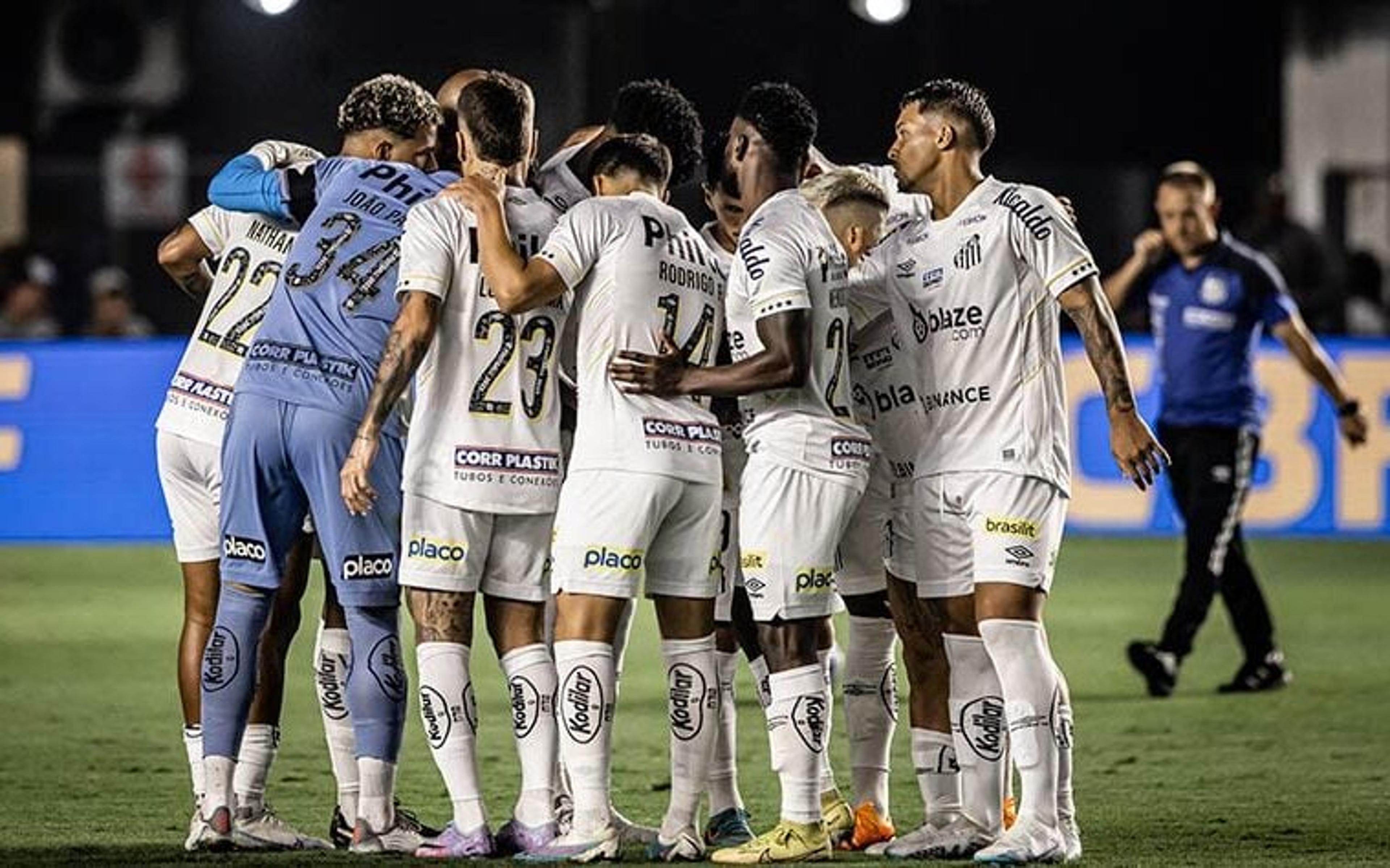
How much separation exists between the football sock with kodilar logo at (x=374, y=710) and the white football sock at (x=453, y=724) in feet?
0.45

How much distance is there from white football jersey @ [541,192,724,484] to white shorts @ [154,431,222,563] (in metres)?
1.42

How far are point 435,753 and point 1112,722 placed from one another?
440cm

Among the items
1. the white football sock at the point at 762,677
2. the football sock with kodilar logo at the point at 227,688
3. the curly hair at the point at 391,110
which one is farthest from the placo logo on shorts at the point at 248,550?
the white football sock at the point at 762,677

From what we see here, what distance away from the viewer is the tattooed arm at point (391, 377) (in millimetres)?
8281

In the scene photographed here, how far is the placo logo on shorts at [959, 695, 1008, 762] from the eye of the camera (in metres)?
8.52

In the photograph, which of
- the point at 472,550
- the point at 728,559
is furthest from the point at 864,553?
the point at 472,550

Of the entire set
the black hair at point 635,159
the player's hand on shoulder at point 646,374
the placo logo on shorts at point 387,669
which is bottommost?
the placo logo on shorts at point 387,669

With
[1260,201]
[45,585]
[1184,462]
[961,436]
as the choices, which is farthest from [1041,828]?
[1260,201]

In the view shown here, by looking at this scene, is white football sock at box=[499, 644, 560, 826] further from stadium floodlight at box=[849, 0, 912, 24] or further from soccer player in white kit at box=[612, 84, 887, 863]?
stadium floodlight at box=[849, 0, 912, 24]

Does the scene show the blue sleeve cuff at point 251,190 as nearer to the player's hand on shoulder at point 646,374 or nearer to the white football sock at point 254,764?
the player's hand on shoulder at point 646,374

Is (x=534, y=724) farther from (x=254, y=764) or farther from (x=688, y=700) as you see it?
(x=254, y=764)

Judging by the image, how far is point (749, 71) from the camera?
2617 centimetres

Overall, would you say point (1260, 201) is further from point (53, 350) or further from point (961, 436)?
point (961, 436)

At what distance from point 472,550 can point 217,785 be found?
42.4 inches
